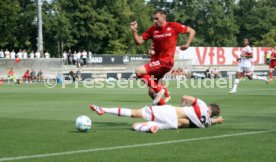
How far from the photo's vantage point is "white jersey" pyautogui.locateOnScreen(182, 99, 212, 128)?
12359 millimetres

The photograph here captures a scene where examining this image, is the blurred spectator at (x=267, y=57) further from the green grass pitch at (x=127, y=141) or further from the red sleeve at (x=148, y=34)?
the red sleeve at (x=148, y=34)

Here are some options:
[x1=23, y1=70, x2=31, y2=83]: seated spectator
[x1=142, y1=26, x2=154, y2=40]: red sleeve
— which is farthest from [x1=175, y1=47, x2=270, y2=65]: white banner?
[x1=142, y1=26, x2=154, y2=40]: red sleeve

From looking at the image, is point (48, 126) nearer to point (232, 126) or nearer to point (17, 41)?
point (232, 126)

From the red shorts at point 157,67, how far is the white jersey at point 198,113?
3346 millimetres

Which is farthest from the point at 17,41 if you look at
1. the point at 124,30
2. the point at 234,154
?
the point at 234,154

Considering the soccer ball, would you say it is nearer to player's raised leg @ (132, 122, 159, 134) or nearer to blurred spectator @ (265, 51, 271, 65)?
player's raised leg @ (132, 122, 159, 134)

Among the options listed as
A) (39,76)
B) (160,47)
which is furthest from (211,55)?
(160,47)

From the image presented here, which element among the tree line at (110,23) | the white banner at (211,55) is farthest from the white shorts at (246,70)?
the tree line at (110,23)

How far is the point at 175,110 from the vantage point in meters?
12.4

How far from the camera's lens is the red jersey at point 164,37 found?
15.7 m

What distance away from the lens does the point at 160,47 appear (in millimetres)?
16062

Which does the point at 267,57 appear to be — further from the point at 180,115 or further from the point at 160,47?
the point at 180,115

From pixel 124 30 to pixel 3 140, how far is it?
8723cm

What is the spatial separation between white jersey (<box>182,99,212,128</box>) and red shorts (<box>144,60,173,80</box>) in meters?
3.35
